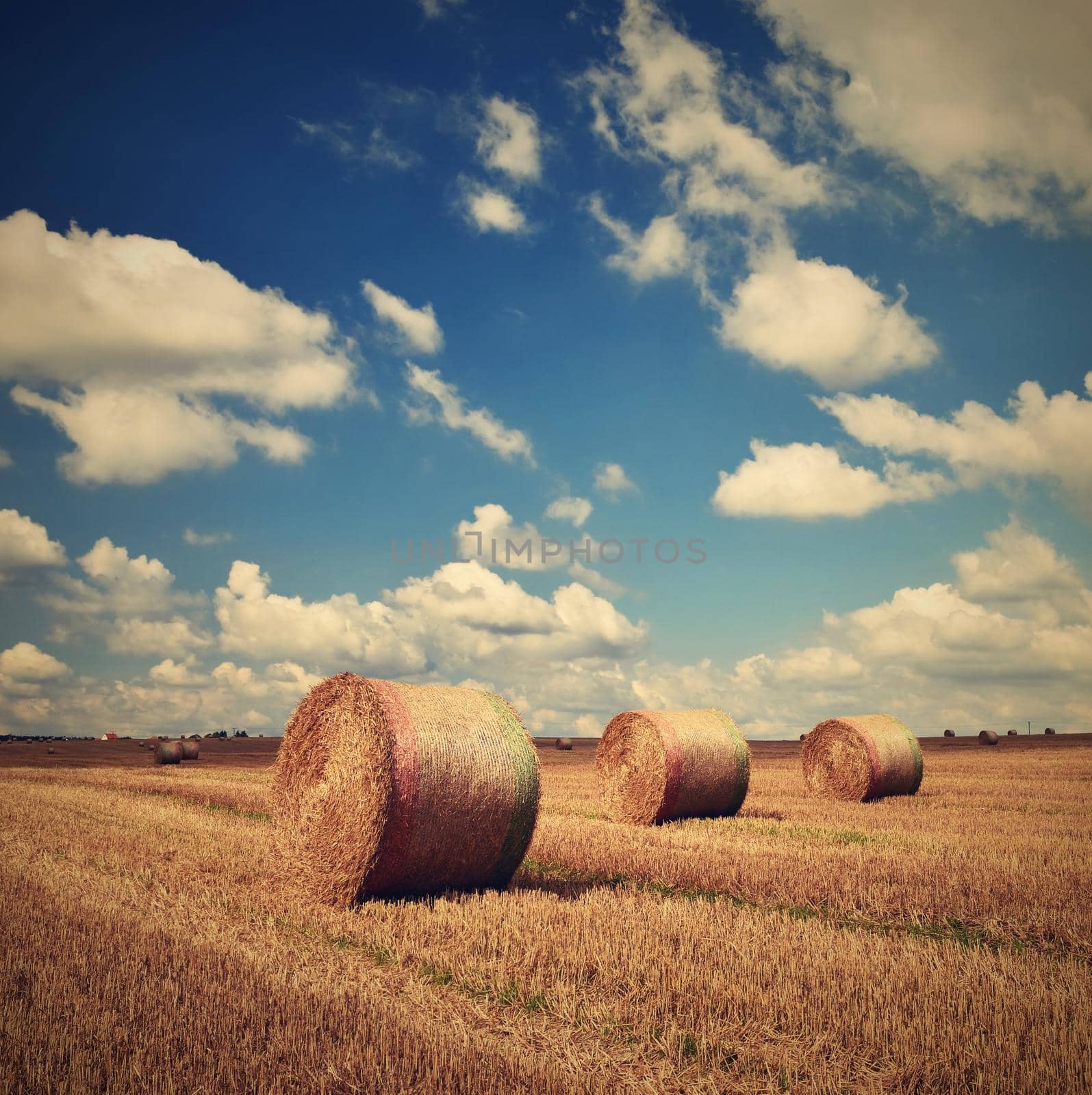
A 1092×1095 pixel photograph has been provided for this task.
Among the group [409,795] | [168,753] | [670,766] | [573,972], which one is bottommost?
[168,753]

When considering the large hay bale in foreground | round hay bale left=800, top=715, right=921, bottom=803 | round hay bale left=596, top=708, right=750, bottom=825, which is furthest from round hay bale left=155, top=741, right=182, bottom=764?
the large hay bale in foreground

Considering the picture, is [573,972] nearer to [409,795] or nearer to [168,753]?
[409,795]

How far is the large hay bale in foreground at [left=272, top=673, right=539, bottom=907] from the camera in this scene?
8.38 meters

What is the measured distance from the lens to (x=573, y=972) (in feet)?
19.1

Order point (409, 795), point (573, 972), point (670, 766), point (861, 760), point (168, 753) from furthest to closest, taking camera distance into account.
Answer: point (168, 753), point (861, 760), point (670, 766), point (409, 795), point (573, 972)

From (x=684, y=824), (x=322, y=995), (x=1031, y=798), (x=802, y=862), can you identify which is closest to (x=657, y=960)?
(x=322, y=995)

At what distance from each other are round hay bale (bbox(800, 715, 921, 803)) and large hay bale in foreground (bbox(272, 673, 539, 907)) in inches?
438

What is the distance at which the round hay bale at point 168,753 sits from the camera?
34312mm

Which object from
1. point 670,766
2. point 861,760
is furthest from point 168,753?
point 861,760

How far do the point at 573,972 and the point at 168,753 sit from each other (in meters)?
32.6

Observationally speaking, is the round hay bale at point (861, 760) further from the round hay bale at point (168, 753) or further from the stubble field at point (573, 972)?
the round hay bale at point (168, 753)

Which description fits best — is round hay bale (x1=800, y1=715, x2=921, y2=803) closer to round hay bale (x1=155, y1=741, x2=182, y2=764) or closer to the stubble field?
the stubble field

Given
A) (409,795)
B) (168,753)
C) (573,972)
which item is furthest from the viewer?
(168,753)

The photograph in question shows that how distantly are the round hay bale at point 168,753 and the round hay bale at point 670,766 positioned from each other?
962 inches
